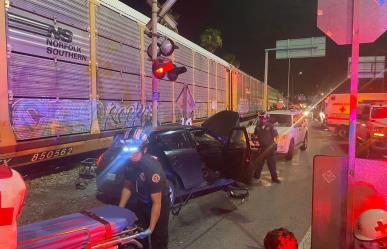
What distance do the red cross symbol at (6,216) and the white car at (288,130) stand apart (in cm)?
1175

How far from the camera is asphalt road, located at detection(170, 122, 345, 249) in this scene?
19.1 feet

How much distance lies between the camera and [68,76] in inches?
346

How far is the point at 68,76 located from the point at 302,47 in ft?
106

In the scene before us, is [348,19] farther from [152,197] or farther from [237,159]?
[237,159]

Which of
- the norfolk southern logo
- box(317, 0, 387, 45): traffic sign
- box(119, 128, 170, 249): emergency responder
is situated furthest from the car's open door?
box(317, 0, 387, 45): traffic sign

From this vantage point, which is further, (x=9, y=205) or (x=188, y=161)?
(x=188, y=161)

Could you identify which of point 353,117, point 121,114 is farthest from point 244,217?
point 121,114

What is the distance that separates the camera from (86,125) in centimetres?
946

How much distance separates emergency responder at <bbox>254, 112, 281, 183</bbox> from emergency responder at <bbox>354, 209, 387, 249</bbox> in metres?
6.72

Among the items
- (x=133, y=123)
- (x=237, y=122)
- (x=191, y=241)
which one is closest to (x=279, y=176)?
(x=237, y=122)

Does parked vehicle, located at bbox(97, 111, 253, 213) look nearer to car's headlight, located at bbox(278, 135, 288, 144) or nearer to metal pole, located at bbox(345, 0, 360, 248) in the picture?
metal pole, located at bbox(345, 0, 360, 248)

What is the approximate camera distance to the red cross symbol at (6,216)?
2.18m

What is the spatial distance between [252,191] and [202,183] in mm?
1724

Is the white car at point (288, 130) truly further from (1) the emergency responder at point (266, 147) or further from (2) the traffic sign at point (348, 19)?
(2) the traffic sign at point (348, 19)
